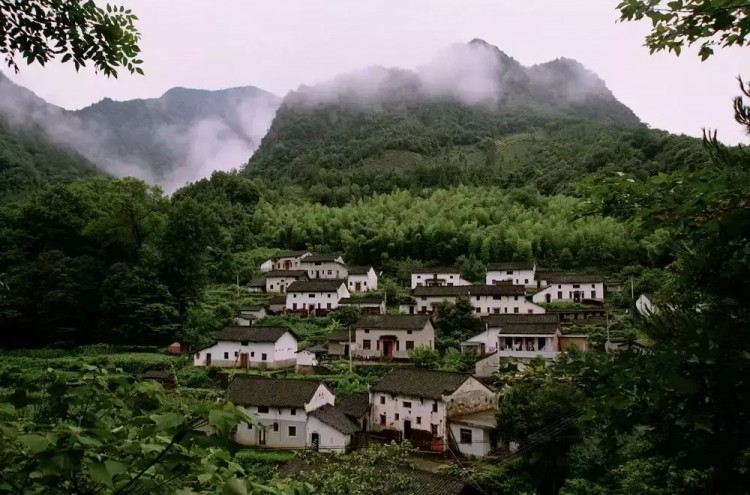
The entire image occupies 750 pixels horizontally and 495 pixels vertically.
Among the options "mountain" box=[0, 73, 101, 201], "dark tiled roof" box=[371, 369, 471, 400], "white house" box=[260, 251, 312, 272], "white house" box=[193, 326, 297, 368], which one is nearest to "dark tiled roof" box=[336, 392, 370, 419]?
"dark tiled roof" box=[371, 369, 471, 400]

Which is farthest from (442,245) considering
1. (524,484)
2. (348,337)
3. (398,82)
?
(398,82)

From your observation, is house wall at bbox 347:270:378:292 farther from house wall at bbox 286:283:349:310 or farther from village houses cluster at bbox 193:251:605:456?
house wall at bbox 286:283:349:310

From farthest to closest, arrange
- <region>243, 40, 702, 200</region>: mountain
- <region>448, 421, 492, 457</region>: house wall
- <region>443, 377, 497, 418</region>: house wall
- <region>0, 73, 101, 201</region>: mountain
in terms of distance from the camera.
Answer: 1. <region>243, 40, 702, 200</region>: mountain
2. <region>0, 73, 101, 201</region>: mountain
3. <region>443, 377, 497, 418</region>: house wall
4. <region>448, 421, 492, 457</region>: house wall

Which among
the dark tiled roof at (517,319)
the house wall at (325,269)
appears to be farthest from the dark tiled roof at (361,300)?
the dark tiled roof at (517,319)

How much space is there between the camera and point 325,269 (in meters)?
52.4

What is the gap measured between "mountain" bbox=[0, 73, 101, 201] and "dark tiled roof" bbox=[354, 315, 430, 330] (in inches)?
1548

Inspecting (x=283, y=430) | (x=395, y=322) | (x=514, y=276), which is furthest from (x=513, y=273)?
(x=283, y=430)

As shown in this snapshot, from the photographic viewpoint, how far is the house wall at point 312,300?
43531 mm

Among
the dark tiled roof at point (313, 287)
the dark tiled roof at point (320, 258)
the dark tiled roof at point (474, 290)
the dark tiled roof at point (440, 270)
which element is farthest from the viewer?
the dark tiled roof at point (320, 258)

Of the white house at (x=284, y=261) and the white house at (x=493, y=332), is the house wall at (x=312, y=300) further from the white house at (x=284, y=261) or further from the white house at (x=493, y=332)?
the white house at (x=493, y=332)

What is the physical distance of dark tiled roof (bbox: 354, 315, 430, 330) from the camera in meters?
33.5

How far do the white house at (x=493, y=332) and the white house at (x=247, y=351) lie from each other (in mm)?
11090

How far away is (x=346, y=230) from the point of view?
58.8 meters

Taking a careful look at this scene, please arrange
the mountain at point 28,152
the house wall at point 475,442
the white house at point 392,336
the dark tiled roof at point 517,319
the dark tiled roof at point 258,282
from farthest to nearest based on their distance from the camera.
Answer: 1. the mountain at point 28,152
2. the dark tiled roof at point 258,282
3. the white house at point 392,336
4. the dark tiled roof at point 517,319
5. the house wall at point 475,442
